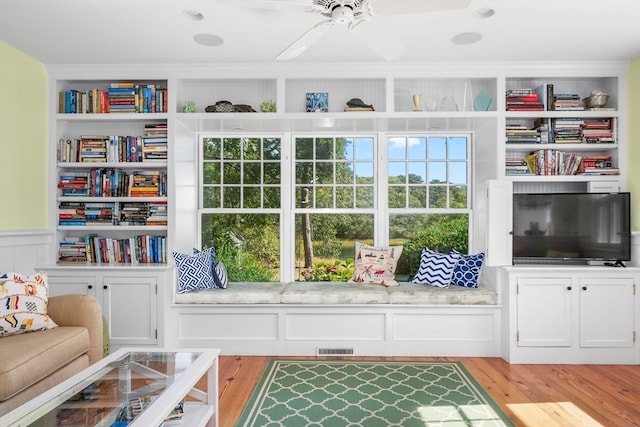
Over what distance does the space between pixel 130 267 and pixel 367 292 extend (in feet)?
6.62

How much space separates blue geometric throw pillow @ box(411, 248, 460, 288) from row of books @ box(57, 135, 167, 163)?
2.59 meters

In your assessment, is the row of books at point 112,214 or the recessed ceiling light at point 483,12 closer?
the recessed ceiling light at point 483,12

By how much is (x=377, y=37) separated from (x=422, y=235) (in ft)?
8.00

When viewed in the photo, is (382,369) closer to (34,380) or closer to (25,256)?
(34,380)

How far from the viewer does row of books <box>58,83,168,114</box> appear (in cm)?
416

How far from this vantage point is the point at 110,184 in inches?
166

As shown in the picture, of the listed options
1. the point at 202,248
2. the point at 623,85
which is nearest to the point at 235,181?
the point at 202,248

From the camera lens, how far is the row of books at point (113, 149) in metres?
4.18

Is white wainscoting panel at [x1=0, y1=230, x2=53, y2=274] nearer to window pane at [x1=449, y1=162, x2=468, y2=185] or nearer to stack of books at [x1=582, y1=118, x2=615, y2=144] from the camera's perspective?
window pane at [x1=449, y1=162, x2=468, y2=185]

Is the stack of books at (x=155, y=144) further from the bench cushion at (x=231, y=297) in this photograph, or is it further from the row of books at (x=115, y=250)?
the bench cushion at (x=231, y=297)

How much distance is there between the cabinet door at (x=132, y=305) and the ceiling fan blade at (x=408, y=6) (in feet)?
9.09

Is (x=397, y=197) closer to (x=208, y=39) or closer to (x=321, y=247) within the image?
(x=321, y=247)

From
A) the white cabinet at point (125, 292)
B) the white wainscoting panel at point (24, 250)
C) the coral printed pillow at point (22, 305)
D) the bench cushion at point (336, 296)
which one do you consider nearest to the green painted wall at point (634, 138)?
the bench cushion at point (336, 296)

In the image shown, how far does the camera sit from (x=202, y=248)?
4.64 meters
